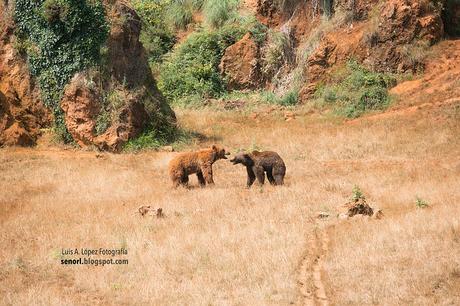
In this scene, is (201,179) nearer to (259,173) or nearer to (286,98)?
(259,173)

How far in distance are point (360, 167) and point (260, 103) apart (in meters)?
14.6

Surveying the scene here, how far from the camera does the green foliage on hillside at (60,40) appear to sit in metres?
28.3

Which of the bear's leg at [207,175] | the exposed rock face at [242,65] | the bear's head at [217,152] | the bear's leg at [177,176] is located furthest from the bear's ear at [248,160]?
the exposed rock face at [242,65]

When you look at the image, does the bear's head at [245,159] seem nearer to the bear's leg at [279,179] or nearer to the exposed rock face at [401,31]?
the bear's leg at [279,179]

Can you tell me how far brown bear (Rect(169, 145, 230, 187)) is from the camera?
2045cm

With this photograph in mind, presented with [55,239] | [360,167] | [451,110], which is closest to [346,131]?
[451,110]

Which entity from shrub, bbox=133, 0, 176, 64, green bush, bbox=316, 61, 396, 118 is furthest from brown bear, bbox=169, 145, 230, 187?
shrub, bbox=133, 0, 176, 64

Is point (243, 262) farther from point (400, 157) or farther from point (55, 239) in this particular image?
point (400, 157)

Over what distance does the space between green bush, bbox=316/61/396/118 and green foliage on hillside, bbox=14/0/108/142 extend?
1161 cm

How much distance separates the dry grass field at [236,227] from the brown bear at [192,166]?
487 mm

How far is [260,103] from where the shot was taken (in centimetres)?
3706

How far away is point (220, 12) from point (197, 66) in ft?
16.6

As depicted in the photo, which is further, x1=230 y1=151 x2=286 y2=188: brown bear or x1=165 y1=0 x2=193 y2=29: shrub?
x1=165 y1=0 x2=193 y2=29: shrub

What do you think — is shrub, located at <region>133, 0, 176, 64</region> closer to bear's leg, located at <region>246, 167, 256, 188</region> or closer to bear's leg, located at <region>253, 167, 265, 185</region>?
bear's leg, located at <region>246, 167, 256, 188</region>
